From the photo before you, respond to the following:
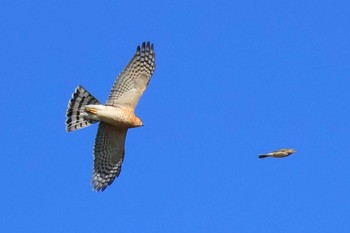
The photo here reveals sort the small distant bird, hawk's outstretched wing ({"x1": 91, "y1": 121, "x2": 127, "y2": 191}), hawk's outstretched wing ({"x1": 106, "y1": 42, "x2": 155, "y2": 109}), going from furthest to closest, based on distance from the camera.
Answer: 1. hawk's outstretched wing ({"x1": 91, "y1": 121, "x2": 127, "y2": 191})
2. hawk's outstretched wing ({"x1": 106, "y1": 42, "x2": 155, "y2": 109})
3. the small distant bird

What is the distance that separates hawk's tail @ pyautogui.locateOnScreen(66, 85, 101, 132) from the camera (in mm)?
20203

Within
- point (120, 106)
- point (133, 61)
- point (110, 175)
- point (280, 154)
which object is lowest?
point (280, 154)

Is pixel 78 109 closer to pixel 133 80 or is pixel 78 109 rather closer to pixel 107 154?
pixel 133 80

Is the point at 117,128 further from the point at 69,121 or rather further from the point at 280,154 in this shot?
the point at 280,154

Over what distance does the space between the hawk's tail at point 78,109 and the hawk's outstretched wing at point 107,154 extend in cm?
77

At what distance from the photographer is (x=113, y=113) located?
1992cm

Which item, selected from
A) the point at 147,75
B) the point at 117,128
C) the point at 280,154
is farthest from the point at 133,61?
the point at 280,154

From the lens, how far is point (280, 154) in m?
15.6

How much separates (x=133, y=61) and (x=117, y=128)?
76.2 inches

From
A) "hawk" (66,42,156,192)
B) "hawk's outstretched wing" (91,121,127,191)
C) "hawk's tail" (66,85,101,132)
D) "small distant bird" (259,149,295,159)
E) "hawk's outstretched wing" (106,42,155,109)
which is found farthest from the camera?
"hawk's outstretched wing" (91,121,127,191)

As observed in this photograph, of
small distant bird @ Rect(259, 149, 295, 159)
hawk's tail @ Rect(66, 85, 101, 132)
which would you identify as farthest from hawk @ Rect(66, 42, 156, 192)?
small distant bird @ Rect(259, 149, 295, 159)

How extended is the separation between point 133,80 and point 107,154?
241cm

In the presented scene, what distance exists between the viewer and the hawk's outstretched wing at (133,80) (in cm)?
2039

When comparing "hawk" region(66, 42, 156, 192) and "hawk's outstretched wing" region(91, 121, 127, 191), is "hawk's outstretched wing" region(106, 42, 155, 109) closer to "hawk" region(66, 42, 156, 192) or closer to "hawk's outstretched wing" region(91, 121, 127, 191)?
"hawk" region(66, 42, 156, 192)
